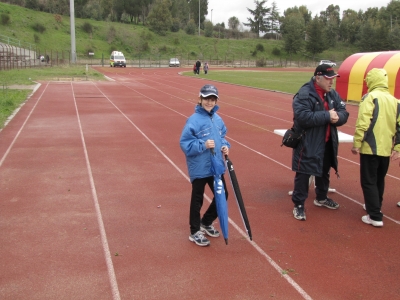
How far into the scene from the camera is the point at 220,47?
3807 inches

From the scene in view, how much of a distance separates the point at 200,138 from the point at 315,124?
5.15 feet

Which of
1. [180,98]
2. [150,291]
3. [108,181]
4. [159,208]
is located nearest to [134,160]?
[108,181]

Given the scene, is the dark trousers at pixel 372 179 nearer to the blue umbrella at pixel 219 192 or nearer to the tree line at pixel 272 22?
the blue umbrella at pixel 219 192

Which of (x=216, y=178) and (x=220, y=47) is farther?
(x=220, y=47)

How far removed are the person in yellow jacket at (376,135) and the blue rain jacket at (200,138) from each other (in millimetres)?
1838

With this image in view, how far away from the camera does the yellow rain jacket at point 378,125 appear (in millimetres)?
5348

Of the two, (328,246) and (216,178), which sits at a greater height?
(216,178)

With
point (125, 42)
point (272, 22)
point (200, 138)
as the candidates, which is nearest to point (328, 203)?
point (200, 138)

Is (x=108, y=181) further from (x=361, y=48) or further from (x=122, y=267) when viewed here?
(x=361, y=48)

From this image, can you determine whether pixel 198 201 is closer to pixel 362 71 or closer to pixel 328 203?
pixel 328 203

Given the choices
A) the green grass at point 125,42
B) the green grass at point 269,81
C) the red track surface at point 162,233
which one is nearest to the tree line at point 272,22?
the green grass at point 125,42

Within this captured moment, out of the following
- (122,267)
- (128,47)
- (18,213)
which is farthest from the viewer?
(128,47)

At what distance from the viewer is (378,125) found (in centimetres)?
538

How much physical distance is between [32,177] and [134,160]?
1.99 m
